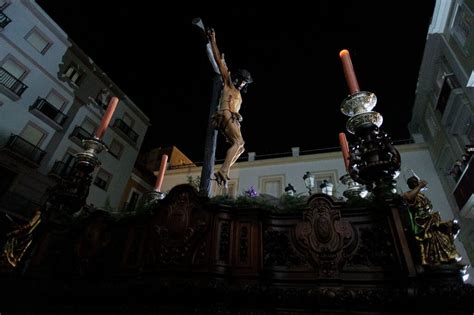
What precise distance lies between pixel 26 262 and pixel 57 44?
16531 millimetres

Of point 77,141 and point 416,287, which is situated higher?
point 77,141

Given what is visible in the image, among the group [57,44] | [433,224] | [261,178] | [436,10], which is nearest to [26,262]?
[433,224]

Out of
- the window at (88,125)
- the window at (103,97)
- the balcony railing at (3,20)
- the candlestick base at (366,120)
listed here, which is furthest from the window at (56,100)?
the candlestick base at (366,120)

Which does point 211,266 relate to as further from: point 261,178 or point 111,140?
point 111,140

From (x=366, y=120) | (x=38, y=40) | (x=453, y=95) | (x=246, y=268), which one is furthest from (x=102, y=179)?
(x=453, y=95)

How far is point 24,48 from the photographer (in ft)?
42.2

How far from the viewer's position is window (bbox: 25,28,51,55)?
43.7 feet

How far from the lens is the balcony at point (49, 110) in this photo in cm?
1290

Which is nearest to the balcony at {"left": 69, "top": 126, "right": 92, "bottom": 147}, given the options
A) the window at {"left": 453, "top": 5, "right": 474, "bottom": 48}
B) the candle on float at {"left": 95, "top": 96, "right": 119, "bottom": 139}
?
the candle on float at {"left": 95, "top": 96, "right": 119, "bottom": 139}

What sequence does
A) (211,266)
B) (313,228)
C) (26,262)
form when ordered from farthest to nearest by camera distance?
(26,262) < (313,228) < (211,266)

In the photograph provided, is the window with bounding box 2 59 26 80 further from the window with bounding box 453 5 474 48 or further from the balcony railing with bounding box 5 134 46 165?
the window with bounding box 453 5 474 48

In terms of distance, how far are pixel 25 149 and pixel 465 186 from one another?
1934 centimetres

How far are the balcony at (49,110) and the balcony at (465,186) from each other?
753 inches

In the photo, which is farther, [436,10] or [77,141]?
[77,141]
